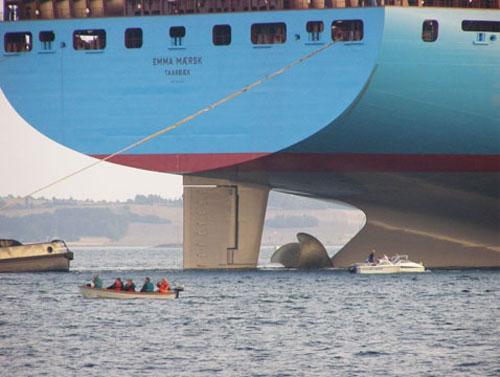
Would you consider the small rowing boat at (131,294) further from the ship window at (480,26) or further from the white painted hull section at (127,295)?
the ship window at (480,26)

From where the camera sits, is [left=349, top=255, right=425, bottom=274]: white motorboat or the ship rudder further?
[left=349, top=255, right=425, bottom=274]: white motorboat

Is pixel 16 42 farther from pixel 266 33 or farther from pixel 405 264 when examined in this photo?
pixel 405 264

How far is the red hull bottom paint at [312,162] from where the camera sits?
7300 centimetres

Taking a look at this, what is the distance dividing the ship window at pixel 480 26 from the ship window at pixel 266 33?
23.1 ft

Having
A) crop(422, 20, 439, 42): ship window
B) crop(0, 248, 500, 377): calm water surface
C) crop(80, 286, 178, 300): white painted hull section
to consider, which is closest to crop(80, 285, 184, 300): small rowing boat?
crop(80, 286, 178, 300): white painted hull section

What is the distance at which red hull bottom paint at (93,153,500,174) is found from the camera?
73.0 metres

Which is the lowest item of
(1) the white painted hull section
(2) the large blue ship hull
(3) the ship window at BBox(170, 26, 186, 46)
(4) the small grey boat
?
(4) the small grey boat

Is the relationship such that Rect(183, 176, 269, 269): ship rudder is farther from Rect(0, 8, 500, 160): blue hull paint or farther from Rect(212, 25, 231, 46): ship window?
Rect(212, 25, 231, 46): ship window

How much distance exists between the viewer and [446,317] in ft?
200

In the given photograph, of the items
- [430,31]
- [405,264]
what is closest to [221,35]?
[430,31]

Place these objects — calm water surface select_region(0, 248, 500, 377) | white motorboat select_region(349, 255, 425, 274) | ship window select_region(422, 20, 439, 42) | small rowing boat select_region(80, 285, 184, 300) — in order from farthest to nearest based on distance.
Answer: white motorboat select_region(349, 255, 425, 274)
ship window select_region(422, 20, 439, 42)
small rowing boat select_region(80, 285, 184, 300)
calm water surface select_region(0, 248, 500, 377)

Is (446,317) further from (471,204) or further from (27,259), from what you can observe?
(27,259)

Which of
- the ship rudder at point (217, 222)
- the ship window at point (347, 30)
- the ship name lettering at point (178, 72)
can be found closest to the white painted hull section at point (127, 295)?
the ship rudder at point (217, 222)

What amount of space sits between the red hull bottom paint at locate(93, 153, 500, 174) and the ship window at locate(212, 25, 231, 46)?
14.1 feet
